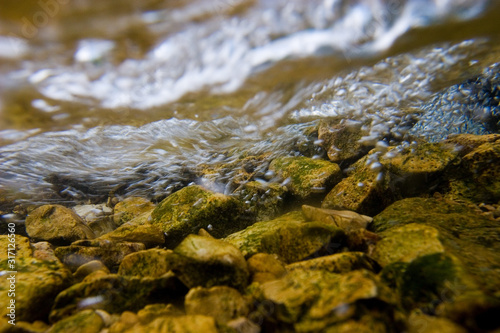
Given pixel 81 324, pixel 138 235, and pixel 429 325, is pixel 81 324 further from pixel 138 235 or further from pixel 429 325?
pixel 429 325

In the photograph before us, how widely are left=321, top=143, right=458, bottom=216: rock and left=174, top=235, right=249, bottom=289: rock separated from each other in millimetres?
2945

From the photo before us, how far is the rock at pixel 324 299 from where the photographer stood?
1613mm

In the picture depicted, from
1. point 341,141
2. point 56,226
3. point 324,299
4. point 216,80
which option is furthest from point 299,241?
point 56,226

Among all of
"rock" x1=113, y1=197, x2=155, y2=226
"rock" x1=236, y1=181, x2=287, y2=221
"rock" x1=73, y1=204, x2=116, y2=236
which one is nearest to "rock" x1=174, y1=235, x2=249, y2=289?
"rock" x1=236, y1=181, x2=287, y2=221

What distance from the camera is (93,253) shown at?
3.46m

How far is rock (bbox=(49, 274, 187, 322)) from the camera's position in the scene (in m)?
2.28

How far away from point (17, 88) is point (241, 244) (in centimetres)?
477

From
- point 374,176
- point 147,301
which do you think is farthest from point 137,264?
point 374,176

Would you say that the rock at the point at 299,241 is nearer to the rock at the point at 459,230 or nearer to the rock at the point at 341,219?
the rock at the point at 341,219

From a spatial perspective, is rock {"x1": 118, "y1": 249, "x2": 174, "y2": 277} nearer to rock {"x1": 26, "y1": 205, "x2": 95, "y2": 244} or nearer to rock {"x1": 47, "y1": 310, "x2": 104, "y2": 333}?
rock {"x1": 47, "y1": 310, "x2": 104, "y2": 333}

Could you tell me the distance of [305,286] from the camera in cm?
196

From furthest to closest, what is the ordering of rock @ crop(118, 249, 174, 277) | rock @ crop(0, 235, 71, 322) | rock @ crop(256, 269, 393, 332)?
rock @ crop(118, 249, 174, 277) < rock @ crop(0, 235, 71, 322) < rock @ crop(256, 269, 393, 332)

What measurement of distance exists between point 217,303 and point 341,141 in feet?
18.6

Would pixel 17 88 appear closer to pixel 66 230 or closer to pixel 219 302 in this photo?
pixel 66 230
